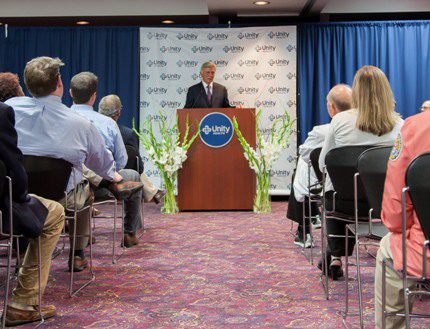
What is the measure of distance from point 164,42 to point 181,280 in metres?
6.21

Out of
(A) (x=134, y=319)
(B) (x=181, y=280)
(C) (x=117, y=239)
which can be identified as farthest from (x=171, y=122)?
(A) (x=134, y=319)

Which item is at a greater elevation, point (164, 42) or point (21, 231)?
point (164, 42)

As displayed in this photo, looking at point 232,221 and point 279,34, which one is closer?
point 232,221

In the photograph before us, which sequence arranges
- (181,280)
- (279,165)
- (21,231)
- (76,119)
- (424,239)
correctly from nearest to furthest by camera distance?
(424,239), (21,231), (76,119), (181,280), (279,165)

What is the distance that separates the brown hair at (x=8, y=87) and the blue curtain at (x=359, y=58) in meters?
6.33

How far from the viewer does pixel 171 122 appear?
980 centimetres

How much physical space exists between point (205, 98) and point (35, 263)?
5905 mm

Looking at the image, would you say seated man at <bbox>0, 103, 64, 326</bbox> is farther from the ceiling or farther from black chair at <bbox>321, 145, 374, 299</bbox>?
the ceiling

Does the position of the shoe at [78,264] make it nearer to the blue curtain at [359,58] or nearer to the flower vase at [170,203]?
the flower vase at [170,203]

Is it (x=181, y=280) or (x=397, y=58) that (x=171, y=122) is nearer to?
(x=397, y=58)

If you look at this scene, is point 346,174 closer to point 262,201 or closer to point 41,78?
point 41,78

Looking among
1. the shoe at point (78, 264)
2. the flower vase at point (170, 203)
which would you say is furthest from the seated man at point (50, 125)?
the flower vase at point (170, 203)

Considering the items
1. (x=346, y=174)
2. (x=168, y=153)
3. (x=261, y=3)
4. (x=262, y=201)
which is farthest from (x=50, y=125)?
(x=261, y=3)

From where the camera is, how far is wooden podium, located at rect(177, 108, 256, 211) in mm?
7809
